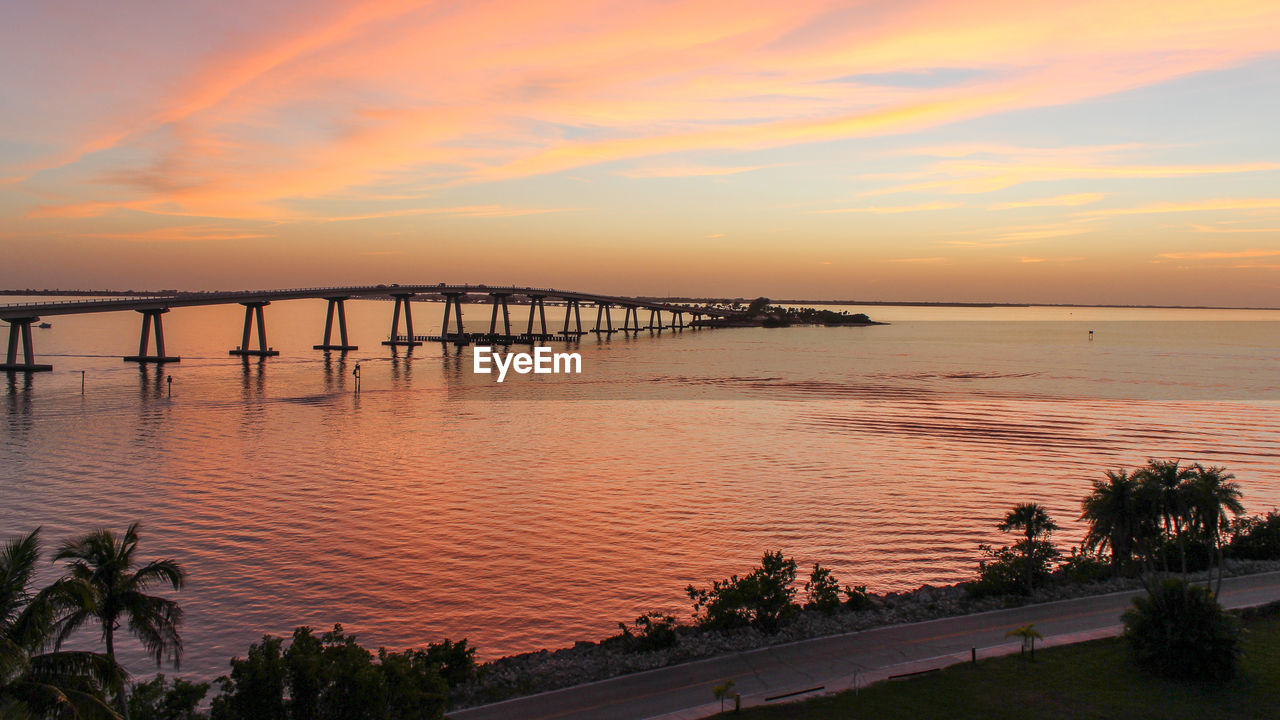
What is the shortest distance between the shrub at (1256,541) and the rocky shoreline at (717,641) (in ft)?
7.98

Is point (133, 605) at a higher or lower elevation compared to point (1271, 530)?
higher

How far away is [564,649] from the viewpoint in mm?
23688

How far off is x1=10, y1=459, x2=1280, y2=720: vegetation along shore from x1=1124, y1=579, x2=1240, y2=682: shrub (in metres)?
0.04

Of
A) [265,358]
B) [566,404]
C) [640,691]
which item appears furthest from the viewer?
[265,358]

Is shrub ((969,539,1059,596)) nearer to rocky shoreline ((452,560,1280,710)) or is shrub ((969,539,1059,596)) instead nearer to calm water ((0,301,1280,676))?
rocky shoreline ((452,560,1280,710))

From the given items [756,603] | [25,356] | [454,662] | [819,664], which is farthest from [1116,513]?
[25,356]

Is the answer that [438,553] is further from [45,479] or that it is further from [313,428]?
[313,428]

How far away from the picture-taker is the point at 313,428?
66375 millimetres

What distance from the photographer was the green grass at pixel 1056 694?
61.5 feet

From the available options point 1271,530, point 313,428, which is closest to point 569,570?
point 1271,530

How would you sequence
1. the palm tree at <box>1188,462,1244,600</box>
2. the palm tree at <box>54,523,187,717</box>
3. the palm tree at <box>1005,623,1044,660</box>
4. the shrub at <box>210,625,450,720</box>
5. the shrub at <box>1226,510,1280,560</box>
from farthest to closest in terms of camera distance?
1. the shrub at <box>1226,510,1280,560</box>
2. the palm tree at <box>1188,462,1244,600</box>
3. the palm tree at <box>1005,623,1044,660</box>
4. the shrub at <box>210,625,450,720</box>
5. the palm tree at <box>54,523,187,717</box>

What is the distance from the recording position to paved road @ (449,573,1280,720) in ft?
62.0

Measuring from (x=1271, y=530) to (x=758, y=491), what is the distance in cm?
2324

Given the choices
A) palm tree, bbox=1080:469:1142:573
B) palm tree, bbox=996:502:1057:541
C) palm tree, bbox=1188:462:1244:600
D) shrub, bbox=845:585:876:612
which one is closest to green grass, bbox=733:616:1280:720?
palm tree, bbox=1188:462:1244:600
